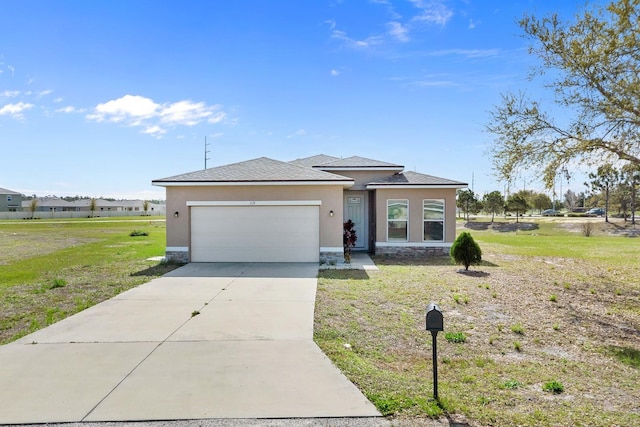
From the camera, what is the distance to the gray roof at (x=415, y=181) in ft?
49.4

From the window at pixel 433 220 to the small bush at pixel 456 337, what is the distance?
32.0 feet

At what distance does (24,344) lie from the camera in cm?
541

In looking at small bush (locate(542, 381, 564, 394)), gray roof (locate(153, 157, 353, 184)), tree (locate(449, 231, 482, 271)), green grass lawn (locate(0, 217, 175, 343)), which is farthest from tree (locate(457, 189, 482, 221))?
small bush (locate(542, 381, 564, 394))

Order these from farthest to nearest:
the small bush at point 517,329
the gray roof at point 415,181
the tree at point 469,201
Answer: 1. the tree at point 469,201
2. the gray roof at point 415,181
3. the small bush at point 517,329

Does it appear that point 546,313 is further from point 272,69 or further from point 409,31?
point 272,69

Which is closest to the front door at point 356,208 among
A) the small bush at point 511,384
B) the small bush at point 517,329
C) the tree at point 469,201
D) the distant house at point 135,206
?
the small bush at point 517,329

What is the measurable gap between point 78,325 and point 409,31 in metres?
12.6

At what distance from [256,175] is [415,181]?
6684 millimetres

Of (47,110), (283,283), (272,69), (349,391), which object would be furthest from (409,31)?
(47,110)

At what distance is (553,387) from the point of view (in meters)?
4.12

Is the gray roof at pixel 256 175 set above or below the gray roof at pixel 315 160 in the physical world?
below

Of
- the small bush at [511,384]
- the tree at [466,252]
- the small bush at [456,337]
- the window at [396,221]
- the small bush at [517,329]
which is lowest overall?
the small bush at [517,329]

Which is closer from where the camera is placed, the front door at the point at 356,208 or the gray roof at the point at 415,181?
the gray roof at the point at 415,181

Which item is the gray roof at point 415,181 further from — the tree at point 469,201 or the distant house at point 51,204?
the distant house at point 51,204
